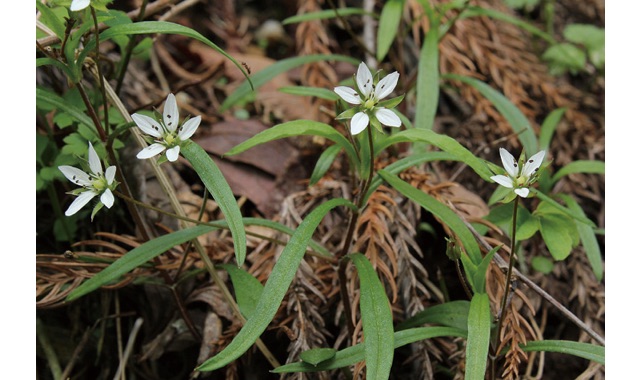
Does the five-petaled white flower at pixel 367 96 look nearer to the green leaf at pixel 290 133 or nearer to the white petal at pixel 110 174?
the green leaf at pixel 290 133

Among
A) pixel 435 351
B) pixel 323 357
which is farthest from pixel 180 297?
pixel 435 351

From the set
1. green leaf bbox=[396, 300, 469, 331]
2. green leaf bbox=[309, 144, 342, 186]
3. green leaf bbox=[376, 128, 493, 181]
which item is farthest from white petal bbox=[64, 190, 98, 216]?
green leaf bbox=[396, 300, 469, 331]

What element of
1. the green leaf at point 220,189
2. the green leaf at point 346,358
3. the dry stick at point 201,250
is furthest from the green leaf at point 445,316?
the green leaf at point 220,189

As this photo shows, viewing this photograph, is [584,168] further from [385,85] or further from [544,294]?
[385,85]

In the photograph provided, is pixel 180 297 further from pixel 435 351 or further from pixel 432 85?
pixel 432 85

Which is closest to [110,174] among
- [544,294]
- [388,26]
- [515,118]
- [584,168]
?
[544,294]

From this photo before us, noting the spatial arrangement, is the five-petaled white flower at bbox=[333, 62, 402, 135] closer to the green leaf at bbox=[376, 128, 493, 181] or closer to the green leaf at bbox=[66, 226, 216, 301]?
the green leaf at bbox=[376, 128, 493, 181]
